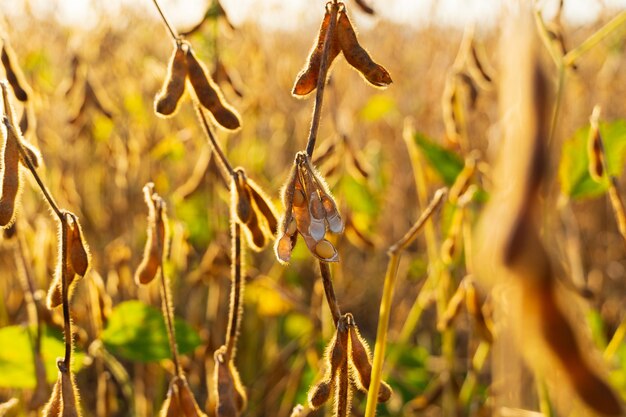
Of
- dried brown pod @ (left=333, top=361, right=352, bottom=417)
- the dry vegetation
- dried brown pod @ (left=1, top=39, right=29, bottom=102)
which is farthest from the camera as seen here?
dried brown pod @ (left=1, top=39, right=29, bottom=102)

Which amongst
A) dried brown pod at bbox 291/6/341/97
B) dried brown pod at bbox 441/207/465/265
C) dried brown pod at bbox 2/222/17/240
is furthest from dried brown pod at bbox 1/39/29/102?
dried brown pod at bbox 441/207/465/265

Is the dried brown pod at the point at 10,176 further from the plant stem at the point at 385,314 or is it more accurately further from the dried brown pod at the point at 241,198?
the plant stem at the point at 385,314

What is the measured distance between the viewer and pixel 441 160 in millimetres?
1540

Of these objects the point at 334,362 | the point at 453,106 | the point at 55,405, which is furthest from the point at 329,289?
the point at 453,106

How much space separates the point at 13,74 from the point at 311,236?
537 mm

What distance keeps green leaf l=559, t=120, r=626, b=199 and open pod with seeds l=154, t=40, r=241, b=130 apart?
0.81m

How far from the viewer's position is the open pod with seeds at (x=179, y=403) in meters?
0.89

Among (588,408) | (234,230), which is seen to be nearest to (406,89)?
(234,230)

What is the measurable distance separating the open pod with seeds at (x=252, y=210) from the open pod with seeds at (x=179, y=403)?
7.4 inches

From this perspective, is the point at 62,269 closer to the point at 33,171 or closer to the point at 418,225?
the point at 33,171

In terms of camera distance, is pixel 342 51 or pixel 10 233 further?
pixel 10 233

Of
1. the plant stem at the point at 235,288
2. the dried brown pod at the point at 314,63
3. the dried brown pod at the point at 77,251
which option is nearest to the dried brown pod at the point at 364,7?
the dried brown pod at the point at 314,63

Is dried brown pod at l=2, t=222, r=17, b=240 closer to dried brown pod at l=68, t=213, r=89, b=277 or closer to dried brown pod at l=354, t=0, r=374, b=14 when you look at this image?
dried brown pod at l=68, t=213, r=89, b=277

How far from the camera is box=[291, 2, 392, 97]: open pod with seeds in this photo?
772 mm
